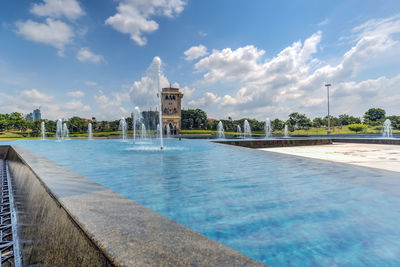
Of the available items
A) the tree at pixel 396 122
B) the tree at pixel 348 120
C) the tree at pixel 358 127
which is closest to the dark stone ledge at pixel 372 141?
the tree at pixel 358 127

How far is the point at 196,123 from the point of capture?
248ft

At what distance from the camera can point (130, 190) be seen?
383cm

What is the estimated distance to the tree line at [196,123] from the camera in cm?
4762

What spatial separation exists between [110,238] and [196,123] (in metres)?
74.5

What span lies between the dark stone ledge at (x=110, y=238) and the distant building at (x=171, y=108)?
5793 centimetres

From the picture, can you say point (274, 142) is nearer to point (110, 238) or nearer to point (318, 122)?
point (110, 238)

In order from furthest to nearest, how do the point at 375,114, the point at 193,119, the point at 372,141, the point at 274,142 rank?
the point at 193,119
the point at 375,114
the point at 372,141
the point at 274,142

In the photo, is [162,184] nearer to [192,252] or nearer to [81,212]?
[81,212]

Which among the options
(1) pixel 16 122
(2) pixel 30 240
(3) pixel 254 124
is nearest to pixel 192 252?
(2) pixel 30 240

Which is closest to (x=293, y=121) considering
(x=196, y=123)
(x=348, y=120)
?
(x=348, y=120)

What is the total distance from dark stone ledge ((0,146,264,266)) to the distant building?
57.9 meters

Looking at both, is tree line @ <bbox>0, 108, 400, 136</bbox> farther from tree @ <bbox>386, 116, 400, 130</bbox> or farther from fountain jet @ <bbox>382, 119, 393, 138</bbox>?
fountain jet @ <bbox>382, 119, 393, 138</bbox>

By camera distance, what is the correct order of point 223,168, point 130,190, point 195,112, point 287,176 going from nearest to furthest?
point 130,190 < point 287,176 < point 223,168 < point 195,112

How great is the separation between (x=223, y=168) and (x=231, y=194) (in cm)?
218
